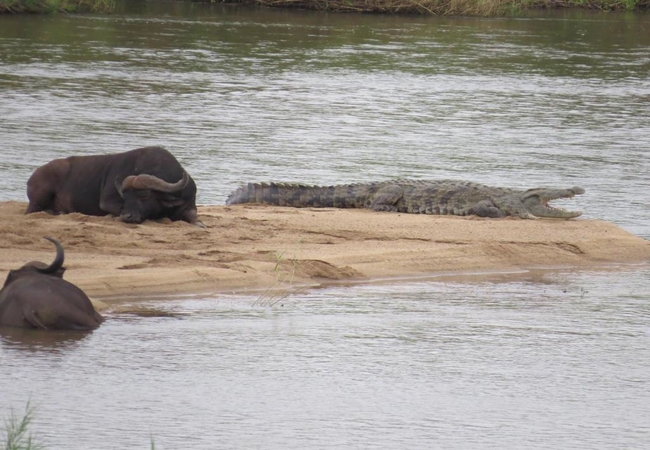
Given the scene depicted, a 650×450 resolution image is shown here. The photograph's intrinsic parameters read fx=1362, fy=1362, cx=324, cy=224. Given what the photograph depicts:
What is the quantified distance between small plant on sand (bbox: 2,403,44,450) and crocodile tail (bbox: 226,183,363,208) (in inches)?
266

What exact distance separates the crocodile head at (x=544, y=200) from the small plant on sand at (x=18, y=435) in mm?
7549

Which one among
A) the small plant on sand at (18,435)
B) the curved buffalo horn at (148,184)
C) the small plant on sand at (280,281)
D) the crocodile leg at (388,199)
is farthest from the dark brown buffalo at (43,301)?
the crocodile leg at (388,199)

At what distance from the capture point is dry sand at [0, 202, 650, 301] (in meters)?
9.88

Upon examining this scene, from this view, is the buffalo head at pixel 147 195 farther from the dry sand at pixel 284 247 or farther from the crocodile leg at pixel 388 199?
the crocodile leg at pixel 388 199

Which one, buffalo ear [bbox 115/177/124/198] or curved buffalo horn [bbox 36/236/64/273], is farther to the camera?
buffalo ear [bbox 115/177/124/198]

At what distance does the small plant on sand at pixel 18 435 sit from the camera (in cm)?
549

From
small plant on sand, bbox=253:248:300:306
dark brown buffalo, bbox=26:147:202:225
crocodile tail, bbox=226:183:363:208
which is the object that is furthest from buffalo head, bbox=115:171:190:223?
crocodile tail, bbox=226:183:363:208

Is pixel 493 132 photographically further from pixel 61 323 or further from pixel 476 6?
pixel 476 6

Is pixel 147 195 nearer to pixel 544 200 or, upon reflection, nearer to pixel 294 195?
pixel 294 195

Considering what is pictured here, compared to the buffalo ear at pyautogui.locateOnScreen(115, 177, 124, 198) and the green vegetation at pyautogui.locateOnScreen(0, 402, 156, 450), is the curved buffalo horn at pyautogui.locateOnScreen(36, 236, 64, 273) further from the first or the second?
the buffalo ear at pyautogui.locateOnScreen(115, 177, 124, 198)

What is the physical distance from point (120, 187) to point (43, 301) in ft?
9.84

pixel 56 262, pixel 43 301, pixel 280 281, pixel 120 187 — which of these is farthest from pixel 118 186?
pixel 43 301

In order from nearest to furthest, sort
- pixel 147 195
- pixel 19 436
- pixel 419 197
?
pixel 19 436
pixel 147 195
pixel 419 197

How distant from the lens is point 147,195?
1110 cm
